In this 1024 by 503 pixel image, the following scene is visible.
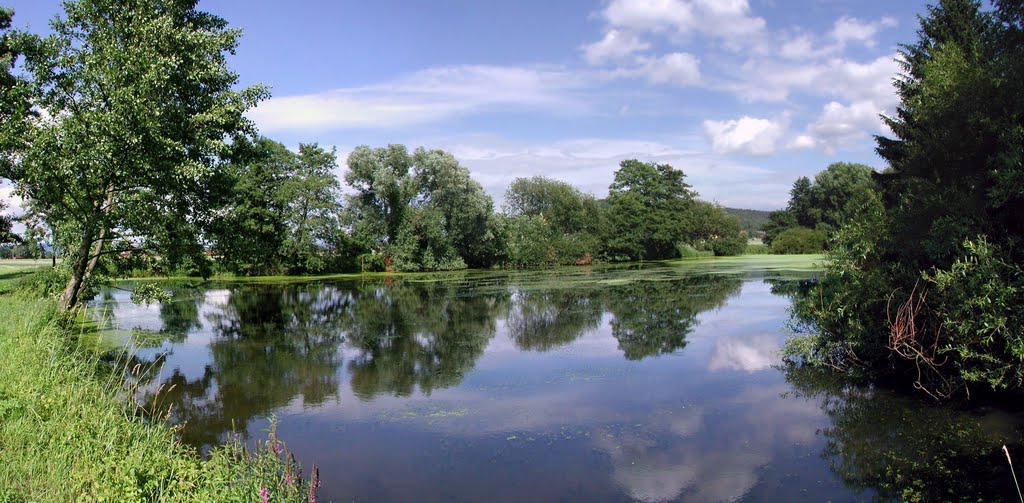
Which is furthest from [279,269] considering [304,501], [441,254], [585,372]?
[304,501]

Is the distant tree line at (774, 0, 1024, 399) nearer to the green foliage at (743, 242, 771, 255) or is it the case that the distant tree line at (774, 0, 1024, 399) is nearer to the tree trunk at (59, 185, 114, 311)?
the tree trunk at (59, 185, 114, 311)

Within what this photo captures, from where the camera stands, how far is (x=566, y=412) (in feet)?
31.8

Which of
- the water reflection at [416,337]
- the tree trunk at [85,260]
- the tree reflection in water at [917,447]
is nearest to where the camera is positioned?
the tree reflection in water at [917,447]

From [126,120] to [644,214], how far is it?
169 ft

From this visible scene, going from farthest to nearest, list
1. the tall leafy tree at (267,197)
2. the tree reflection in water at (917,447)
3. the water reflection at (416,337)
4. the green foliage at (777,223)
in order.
A: the green foliage at (777,223)
the tall leafy tree at (267,197)
the water reflection at (416,337)
the tree reflection in water at (917,447)

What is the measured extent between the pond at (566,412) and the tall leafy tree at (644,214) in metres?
39.1

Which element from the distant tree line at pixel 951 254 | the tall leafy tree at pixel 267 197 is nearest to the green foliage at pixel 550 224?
the tall leafy tree at pixel 267 197

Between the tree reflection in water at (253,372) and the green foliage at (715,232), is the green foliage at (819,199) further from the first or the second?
the tree reflection in water at (253,372)

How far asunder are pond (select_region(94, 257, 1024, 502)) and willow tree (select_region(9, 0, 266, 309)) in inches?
140

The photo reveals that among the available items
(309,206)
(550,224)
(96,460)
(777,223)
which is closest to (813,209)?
(777,223)

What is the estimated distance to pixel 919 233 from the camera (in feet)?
33.8

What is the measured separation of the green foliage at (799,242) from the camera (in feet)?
227

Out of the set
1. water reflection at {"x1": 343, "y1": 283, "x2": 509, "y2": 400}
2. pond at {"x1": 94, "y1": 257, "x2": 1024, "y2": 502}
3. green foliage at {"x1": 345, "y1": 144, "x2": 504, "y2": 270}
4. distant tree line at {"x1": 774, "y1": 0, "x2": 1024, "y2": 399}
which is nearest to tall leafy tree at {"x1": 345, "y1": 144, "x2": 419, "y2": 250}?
green foliage at {"x1": 345, "y1": 144, "x2": 504, "y2": 270}

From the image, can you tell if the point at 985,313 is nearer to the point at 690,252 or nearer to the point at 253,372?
the point at 253,372
